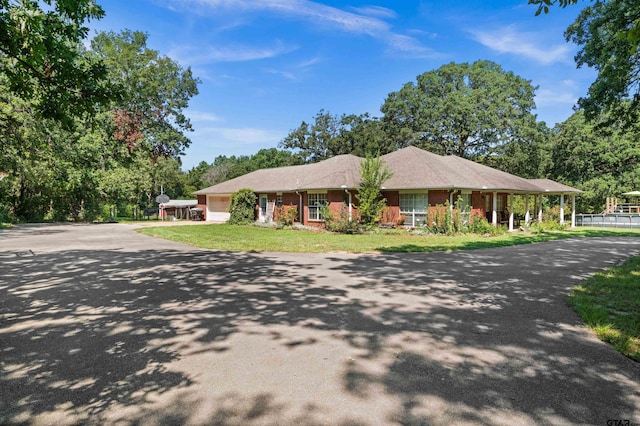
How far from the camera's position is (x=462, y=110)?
116 ft

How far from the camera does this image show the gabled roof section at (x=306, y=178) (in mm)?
21172

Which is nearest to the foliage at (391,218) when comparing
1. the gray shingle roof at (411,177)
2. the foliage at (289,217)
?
the gray shingle roof at (411,177)

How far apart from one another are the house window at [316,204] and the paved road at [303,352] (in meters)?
13.7

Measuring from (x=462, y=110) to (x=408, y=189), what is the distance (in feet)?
65.7

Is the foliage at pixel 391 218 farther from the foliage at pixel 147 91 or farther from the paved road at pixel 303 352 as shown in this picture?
the foliage at pixel 147 91

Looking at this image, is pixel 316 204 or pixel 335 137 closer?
pixel 316 204

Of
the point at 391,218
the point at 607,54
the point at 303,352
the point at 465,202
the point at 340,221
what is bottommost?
the point at 303,352

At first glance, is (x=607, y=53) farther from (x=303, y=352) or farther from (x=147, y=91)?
(x=147, y=91)

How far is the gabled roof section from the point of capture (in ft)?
69.5

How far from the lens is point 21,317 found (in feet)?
17.1

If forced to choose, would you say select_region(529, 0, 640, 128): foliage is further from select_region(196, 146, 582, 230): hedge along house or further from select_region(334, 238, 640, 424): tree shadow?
select_region(334, 238, 640, 424): tree shadow

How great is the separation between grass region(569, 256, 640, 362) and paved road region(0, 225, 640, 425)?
242 mm

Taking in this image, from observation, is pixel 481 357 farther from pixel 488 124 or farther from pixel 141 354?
pixel 488 124

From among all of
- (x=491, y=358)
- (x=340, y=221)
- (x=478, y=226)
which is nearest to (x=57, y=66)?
(x=491, y=358)
